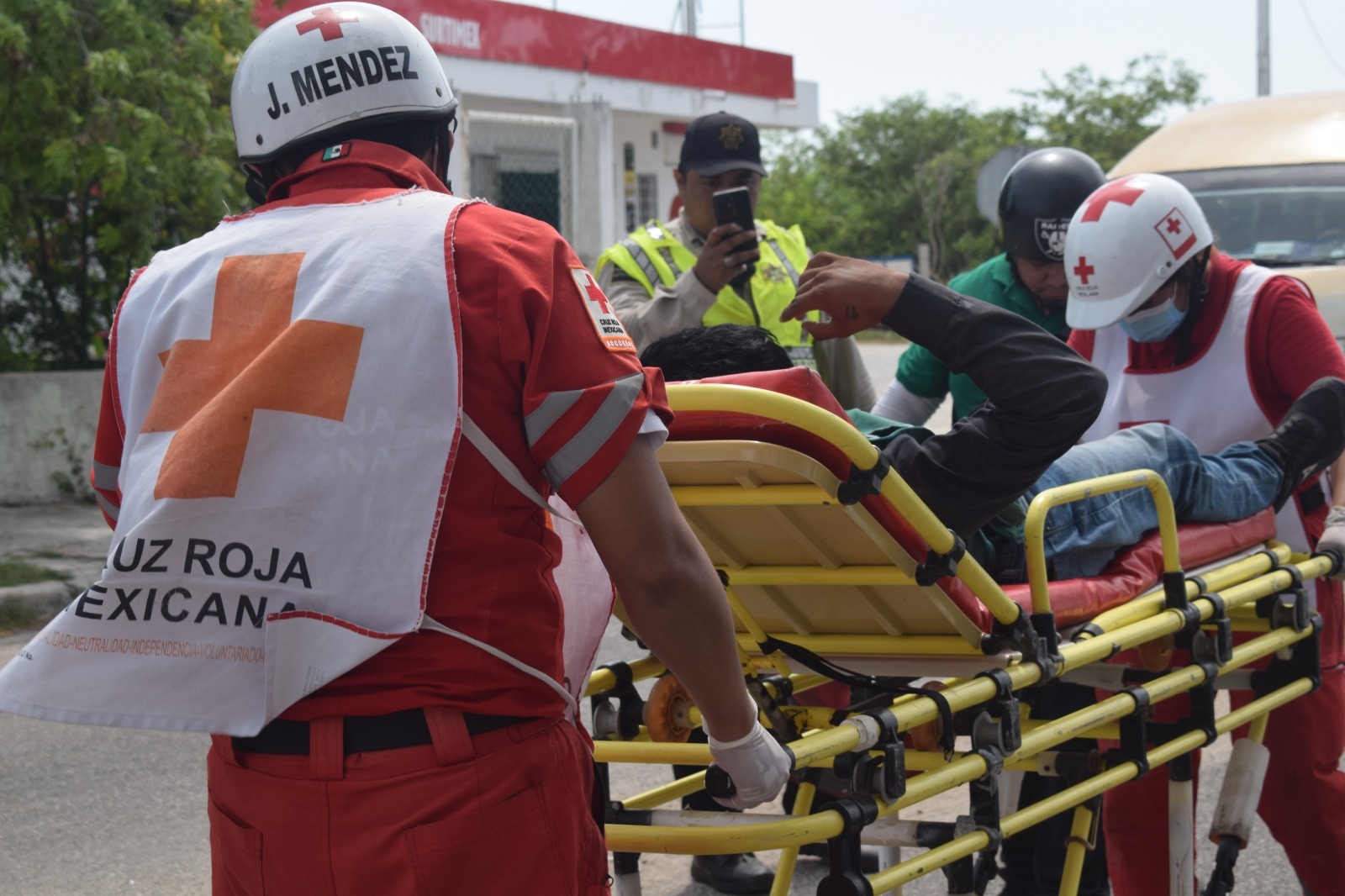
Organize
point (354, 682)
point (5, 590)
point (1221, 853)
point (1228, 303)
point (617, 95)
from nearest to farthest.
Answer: point (354, 682) → point (1221, 853) → point (1228, 303) → point (5, 590) → point (617, 95)

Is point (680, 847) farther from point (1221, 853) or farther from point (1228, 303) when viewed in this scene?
point (1228, 303)

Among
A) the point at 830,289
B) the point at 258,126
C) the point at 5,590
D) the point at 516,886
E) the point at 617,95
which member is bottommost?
the point at 5,590

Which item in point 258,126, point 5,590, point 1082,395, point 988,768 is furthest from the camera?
point 5,590

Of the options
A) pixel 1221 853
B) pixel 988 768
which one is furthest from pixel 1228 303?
pixel 988 768

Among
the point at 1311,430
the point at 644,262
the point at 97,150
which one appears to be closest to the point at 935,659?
the point at 1311,430

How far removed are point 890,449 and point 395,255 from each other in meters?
1.32

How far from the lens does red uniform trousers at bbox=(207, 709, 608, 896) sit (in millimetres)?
1594

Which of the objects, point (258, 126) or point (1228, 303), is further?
point (1228, 303)

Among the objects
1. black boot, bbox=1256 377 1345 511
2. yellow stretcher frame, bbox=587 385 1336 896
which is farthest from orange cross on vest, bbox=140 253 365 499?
black boot, bbox=1256 377 1345 511

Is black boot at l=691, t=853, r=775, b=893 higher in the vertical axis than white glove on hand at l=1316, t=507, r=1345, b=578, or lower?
lower

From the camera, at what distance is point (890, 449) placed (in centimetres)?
269

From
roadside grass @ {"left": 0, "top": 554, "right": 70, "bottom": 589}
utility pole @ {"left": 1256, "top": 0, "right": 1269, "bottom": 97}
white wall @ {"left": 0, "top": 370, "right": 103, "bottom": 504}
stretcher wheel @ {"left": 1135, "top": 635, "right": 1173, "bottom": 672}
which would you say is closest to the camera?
stretcher wheel @ {"left": 1135, "top": 635, "right": 1173, "bottom": 672}

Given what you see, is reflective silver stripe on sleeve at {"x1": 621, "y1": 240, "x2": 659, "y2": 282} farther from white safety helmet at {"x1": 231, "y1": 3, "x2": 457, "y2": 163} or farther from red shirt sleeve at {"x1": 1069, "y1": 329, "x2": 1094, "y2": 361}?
white safety helmet at {"x1": 231, "y1": 3, "x2": 457, "y2": 163}

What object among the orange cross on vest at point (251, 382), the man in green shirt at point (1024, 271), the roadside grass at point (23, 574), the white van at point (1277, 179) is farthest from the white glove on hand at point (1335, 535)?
the roadside grass at point (23, 574)
